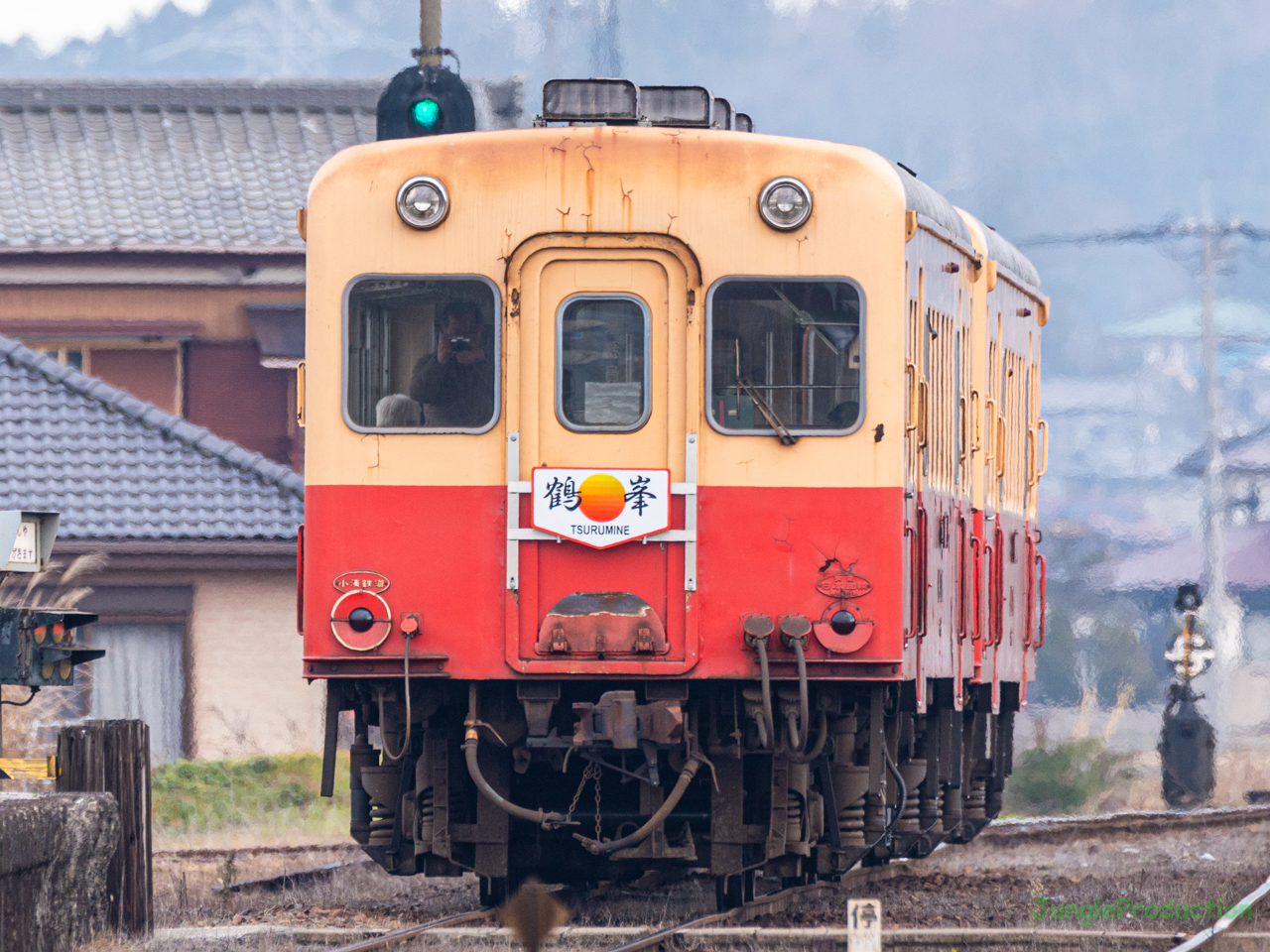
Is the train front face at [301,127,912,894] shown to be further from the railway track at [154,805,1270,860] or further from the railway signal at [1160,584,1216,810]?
the railway signal at [1160,584,1216,810]

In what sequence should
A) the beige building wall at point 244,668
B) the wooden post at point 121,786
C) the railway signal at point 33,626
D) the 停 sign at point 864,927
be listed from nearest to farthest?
the 停 sign at point 864,927 → the railway signal at point 33,626 → the wooden post at point 121,786 → the beige building wall at point 244,668

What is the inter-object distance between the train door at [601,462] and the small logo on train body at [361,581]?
0.56 metres

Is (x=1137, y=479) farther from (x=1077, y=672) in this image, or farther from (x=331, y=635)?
(x=331, y=635)

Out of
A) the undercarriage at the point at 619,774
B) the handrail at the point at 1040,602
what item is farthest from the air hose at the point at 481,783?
the handrail at the point at 1040,602

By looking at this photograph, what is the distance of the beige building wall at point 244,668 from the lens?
20.5 metres

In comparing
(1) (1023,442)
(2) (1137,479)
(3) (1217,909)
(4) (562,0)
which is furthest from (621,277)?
(4) (562,0)

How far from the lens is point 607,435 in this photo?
9.37 m

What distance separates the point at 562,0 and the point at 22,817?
5288 cm

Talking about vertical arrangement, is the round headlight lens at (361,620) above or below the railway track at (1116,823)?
above

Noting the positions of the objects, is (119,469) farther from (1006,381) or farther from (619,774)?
(619,774)

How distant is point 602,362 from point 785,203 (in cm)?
104

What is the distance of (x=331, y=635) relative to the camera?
9359 millimetres

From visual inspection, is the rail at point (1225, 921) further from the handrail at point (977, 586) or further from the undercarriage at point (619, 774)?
the handrail at point (977, 586)

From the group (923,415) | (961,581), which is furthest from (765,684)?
(961,581)
